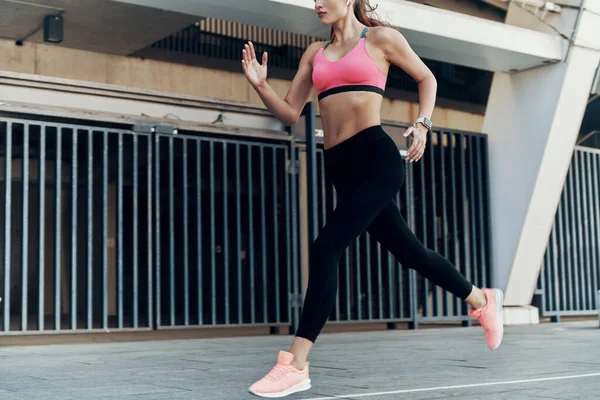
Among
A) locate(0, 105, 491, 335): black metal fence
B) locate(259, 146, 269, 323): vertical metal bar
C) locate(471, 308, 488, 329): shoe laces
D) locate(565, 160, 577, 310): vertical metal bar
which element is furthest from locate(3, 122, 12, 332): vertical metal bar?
locate(565, 160, 577, 310): vertical metal bar

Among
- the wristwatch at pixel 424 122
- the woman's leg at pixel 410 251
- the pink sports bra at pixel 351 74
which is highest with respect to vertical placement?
the pink sports bra at pixel 351 74

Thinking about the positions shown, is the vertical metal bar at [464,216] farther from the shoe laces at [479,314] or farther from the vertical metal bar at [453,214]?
the shoe laces at [479,314]

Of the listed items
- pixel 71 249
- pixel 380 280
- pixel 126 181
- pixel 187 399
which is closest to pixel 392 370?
pixel 187 399

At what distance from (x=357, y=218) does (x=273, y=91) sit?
32.6 inches

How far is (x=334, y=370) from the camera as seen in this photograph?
4.94 m

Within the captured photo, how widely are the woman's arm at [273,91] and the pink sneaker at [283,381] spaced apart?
1282 millimetres

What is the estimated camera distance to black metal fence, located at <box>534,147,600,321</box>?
12.5 metres

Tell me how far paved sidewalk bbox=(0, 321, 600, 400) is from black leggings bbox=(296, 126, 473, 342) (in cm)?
43

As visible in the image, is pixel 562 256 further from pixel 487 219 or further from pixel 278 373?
pixel 278 373

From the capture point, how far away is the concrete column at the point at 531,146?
1066 centimetres

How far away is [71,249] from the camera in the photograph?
29.0 ft

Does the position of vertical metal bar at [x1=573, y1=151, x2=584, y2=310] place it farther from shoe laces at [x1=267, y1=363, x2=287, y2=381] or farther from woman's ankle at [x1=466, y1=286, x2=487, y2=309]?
shoe laces at [x1=267, y1=363, x2=287, y2=381]

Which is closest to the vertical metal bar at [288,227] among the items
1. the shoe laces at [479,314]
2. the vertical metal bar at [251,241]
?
the vertical metal bar at [251,241]

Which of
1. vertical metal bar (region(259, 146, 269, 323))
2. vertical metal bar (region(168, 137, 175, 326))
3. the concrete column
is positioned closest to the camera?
vertical metal bar (region(168, 137, 175, 326))
